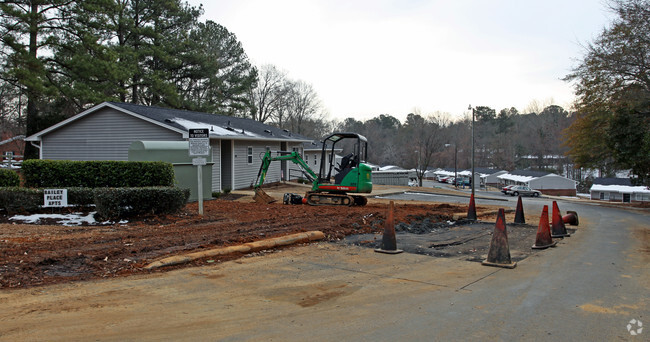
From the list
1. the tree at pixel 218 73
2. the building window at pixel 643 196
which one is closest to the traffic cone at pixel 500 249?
the tree at pixel 218 73

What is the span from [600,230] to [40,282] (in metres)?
14.3

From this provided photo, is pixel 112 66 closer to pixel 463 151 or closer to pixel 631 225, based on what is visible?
pixel 631 225

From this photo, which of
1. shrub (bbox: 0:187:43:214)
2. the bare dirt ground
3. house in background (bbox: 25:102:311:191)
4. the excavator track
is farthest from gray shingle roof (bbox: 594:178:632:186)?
shrub (bbox: 0:187:43:214)

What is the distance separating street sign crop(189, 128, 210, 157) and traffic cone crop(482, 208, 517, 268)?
861 centimetres

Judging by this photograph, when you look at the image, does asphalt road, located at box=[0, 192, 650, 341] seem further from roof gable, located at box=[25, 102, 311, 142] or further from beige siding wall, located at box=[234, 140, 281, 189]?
beige siding wall, located at box=[234, 140, 281, 189]

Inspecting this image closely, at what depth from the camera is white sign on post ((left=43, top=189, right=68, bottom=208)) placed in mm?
12672

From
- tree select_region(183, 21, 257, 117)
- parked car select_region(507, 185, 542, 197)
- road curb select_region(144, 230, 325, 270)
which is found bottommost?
parked car select_region(507, 185, 542, 197)

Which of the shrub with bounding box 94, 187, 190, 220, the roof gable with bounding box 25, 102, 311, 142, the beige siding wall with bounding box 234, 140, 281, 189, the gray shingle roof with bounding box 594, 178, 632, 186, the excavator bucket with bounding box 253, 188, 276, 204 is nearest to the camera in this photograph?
the shrub with bounding box 94, 187, 190, 220

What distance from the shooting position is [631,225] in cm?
1630

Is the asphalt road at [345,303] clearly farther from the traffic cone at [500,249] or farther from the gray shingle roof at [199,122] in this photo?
the gray shingle roof at [199,122]

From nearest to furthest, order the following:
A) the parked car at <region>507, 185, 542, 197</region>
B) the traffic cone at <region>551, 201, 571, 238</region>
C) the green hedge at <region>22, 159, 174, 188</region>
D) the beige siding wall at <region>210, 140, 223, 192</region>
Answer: the traffic cone at <region>551, 201, 571, 238</region> → the green hedge at <region>22, 159, 174, 188</region> → the beige siding wall at <region>210, 140, 223, 192</region> → the parked car at <region>507, 185, 542, 197</region>

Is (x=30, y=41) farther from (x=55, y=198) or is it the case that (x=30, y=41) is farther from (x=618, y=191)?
(x=618, y=191)

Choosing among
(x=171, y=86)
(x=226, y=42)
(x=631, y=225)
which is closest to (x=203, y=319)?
(x=631, y=225)

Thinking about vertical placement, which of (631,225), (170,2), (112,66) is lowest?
(631,225)
